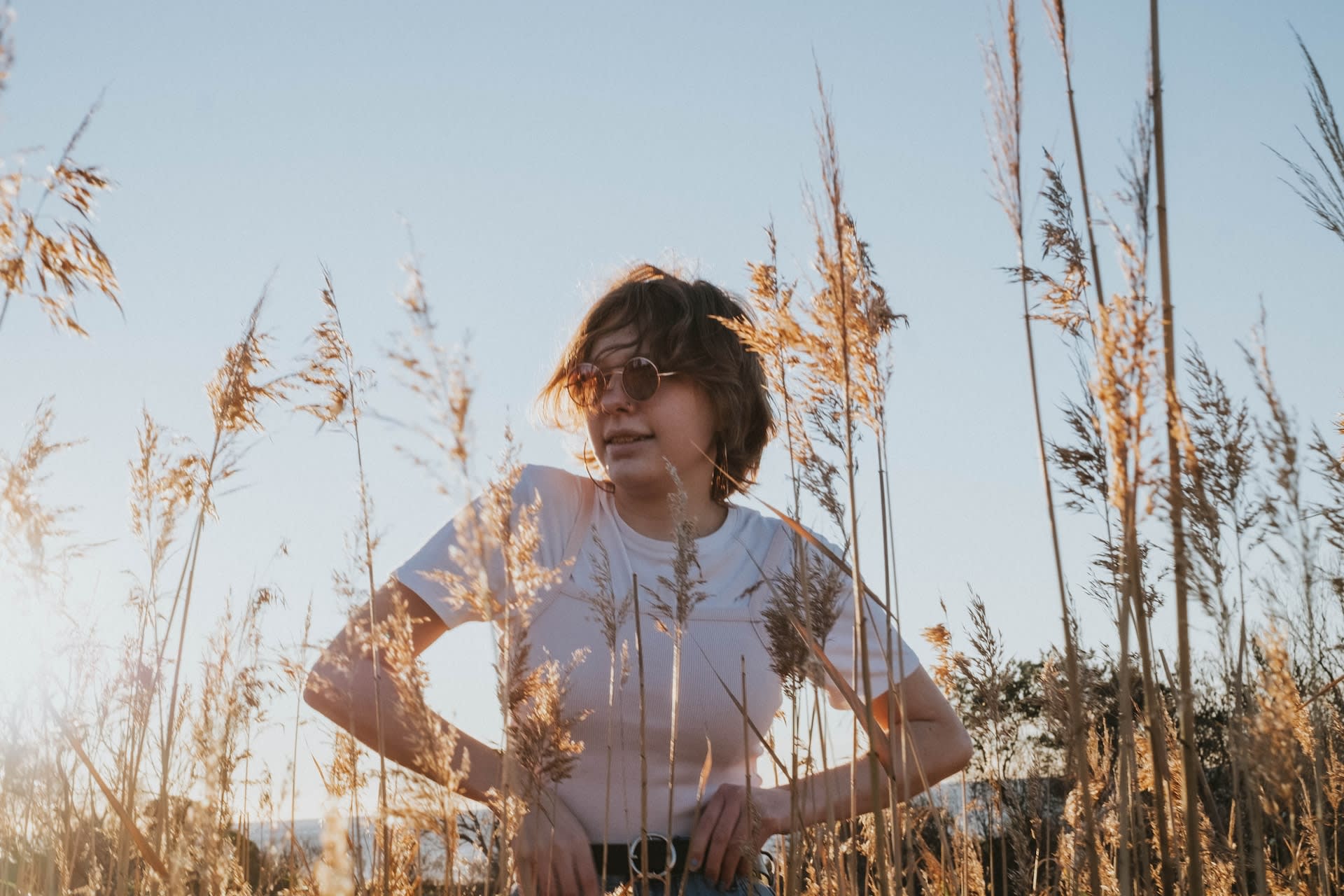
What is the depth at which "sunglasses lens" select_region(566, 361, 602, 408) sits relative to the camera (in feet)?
10.8

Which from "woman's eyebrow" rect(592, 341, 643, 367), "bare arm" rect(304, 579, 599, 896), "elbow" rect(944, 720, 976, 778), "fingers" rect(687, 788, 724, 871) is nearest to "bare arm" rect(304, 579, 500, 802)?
"bare arm" rect(304, 579, 599, 896)

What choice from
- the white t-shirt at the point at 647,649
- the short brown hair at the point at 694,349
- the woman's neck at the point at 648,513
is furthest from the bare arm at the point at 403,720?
the short brown hair at the point at 694,349

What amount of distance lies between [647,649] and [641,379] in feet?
2.86

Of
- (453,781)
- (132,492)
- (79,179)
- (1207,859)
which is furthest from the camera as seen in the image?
(132,492)

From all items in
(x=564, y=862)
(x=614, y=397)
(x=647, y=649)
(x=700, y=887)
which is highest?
(x=614, y=397)

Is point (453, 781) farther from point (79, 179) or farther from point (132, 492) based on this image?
point (132, 492)

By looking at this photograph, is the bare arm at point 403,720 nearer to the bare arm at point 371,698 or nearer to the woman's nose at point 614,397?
the bare arm at point 371,698

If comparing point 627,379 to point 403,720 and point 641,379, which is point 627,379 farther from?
point 403,720

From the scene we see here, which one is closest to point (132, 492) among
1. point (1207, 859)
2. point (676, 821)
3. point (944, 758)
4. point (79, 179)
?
point (79, 179)

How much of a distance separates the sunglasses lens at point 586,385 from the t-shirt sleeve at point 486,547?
1.09ft

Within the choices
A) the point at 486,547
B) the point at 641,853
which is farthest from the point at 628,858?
the point at 486,547

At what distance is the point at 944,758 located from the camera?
10.7 feet

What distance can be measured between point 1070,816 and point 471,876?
61.2 inches

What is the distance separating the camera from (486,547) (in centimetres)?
133
